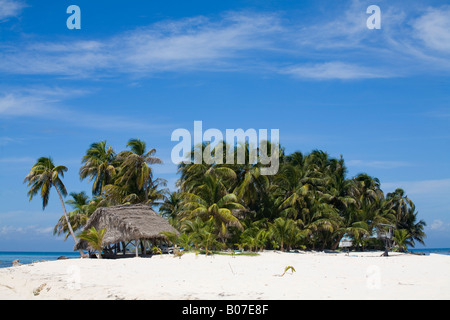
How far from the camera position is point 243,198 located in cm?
2789

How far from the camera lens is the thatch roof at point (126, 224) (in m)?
19.7

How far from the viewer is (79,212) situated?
32.6 metres

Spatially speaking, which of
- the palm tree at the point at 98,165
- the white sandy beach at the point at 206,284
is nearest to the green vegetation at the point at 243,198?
the palm tree at the point at 98,165

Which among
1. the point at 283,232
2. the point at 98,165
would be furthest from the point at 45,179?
the point at 283,232

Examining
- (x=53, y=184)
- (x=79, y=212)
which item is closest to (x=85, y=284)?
(x=53, y=184)

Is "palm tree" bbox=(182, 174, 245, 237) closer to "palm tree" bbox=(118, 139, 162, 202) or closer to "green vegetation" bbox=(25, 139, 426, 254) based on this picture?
"green vegetation" bbox=(25, 139, 426, 254)

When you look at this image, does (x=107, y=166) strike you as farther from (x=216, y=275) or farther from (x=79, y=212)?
(x=216, y=275)

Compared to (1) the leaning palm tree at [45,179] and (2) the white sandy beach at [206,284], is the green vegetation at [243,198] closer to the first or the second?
(1) the leaning palm tree at [45,179]

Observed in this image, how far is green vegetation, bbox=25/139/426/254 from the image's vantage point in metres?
24.3

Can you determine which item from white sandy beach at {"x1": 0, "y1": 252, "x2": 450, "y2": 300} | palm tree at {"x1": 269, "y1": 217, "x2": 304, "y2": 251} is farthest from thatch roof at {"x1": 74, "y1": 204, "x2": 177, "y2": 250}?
palm tree at {"x1": 269, "y1": 217, "x2": 304, "y2": 251}

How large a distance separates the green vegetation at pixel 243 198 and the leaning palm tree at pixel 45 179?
0.06 meters

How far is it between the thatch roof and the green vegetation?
1699 millimetres

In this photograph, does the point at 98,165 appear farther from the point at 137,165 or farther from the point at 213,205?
the point at 213,205
